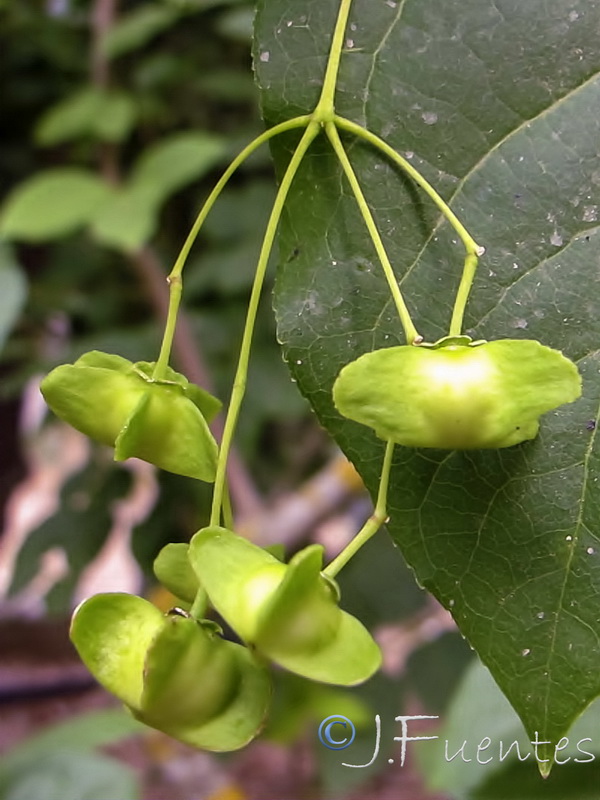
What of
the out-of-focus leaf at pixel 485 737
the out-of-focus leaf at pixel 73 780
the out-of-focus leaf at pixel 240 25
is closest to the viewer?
the out-of-focus leaf at pixel 485 737

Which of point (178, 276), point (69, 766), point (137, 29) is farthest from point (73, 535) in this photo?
point (178, 276)

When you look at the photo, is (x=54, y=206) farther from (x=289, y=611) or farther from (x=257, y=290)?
(x=289, y=611)

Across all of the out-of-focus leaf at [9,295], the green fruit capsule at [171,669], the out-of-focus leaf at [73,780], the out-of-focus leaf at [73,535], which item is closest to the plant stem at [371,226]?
the green fruit capsule at [171,669]

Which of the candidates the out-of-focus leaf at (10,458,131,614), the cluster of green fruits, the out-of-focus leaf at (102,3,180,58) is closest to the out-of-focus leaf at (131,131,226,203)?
the out-of-focus leaf at (102,3,180,58)

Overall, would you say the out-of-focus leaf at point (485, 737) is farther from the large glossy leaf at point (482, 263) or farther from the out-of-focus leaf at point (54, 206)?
the out-of-focus leaf at point (54, 206)

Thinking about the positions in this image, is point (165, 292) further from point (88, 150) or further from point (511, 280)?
point (511, 280)

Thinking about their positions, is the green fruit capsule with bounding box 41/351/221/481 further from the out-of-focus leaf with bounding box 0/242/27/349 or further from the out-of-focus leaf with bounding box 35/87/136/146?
the out-of-focus leaf with bounding box 35/87/136/146

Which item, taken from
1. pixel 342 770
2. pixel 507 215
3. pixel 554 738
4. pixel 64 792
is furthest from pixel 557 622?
pixel 342 770
